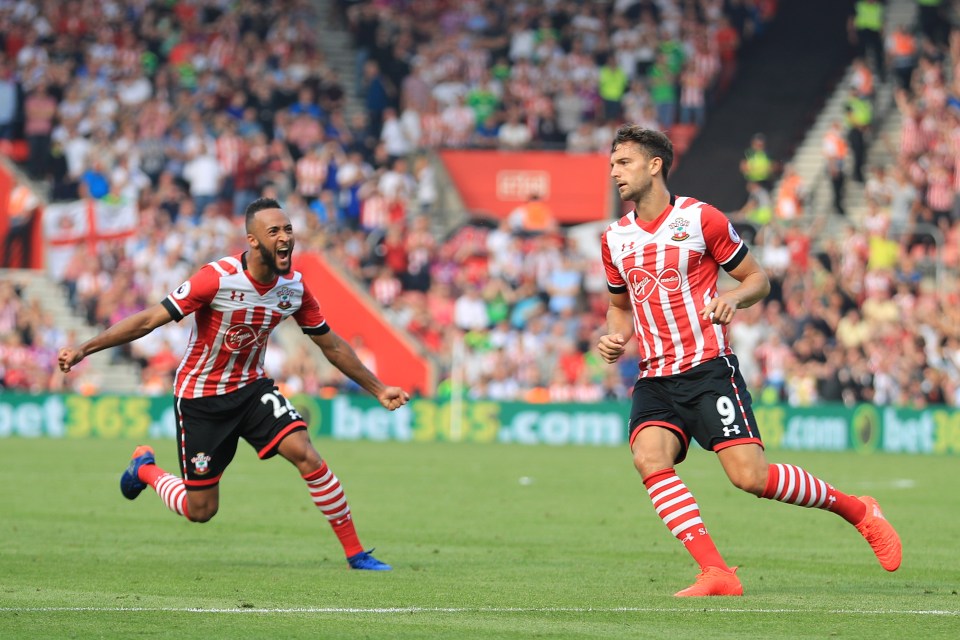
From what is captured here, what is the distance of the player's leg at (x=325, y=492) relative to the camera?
1062 centimetres

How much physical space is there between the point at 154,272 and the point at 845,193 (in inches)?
493

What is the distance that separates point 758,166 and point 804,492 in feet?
73.9

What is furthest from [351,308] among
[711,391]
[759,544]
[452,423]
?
[711,391]

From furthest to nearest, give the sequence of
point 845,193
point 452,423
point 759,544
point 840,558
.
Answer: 1. point 845,193
2. point 452,423
3. point 759,544
4. point 840,558

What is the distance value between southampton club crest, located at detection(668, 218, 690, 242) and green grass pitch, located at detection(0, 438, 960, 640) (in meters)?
1.90

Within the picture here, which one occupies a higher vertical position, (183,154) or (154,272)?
(183,154)

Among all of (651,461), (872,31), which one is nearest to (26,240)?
(872,31)

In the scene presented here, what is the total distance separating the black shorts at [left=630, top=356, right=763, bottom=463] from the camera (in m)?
9.12

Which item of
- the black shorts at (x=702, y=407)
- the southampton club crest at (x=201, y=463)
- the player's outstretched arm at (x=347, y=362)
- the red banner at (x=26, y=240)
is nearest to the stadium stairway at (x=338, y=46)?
the red banner at (x=26, y=240)

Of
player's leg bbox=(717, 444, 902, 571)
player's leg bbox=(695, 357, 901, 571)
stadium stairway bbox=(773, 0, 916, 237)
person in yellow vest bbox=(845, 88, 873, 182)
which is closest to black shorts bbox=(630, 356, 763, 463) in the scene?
player's leg bbox=(695, 357, 901, 571)

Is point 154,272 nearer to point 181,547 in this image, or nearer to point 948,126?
point 948,126

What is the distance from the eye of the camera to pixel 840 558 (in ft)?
38.7

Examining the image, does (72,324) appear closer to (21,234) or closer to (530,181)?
(21,234)

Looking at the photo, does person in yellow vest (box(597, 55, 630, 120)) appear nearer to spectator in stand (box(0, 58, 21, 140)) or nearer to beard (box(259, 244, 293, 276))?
spectator in stand (box(0, 58, 21, 140))
